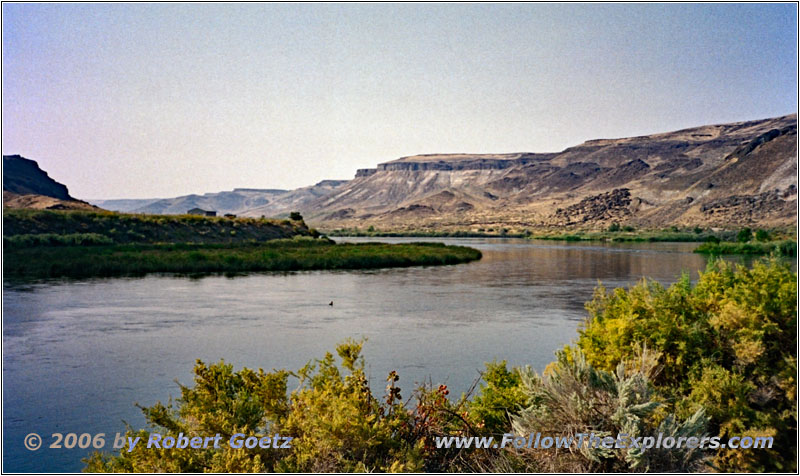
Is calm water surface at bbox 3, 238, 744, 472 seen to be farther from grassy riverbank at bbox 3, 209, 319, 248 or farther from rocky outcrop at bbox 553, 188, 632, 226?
rocky outcrop at bbox 553, 188, 632, 226

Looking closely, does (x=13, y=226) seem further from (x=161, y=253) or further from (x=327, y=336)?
(x=327, y=336)

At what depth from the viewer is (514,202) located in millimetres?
180625

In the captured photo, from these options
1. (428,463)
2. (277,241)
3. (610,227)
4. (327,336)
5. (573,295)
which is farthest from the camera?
(610,227)

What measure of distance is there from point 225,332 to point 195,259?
77.9ft

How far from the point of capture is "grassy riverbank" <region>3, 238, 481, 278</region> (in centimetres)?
3709

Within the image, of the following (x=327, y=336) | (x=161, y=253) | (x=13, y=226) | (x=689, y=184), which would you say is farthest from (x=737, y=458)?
(x=689, y=184)

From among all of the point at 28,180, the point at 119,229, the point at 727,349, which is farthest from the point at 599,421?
the point at 28,180

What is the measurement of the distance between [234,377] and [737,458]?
5541mm

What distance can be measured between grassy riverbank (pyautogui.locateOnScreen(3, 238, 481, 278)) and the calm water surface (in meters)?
4.07

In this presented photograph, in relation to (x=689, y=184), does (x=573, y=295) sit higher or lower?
lower

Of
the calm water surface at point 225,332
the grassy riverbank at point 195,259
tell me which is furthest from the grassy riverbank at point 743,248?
the calm water surface at point 225,332

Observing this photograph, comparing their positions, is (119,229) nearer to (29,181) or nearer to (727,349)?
(29,181)

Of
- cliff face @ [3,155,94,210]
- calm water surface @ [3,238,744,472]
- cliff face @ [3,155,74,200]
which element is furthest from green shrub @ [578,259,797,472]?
cliff face @ [3,155,74,200]

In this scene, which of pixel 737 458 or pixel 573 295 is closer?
pixel 737 458
